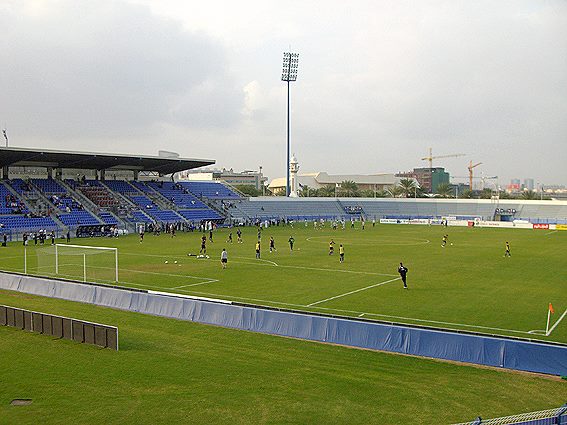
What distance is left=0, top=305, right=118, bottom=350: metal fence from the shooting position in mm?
18969

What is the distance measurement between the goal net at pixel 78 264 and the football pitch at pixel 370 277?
0.09 metres

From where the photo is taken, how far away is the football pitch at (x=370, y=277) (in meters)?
24.5

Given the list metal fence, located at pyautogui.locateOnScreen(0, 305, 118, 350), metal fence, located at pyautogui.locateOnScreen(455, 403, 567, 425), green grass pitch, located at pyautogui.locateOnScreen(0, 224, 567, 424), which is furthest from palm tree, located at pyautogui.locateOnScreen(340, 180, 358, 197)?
metal fence, located at pyautogui.locateOnScreen(455, 403, 567, 425)

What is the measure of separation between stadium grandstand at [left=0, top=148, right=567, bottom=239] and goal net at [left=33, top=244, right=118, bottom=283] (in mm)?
24559

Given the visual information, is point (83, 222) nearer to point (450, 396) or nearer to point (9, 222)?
point (9, 222)

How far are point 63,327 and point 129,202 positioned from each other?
56691 millimetres

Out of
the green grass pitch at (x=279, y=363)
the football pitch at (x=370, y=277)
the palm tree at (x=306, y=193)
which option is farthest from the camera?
the palm tree at (x=306, y=193)

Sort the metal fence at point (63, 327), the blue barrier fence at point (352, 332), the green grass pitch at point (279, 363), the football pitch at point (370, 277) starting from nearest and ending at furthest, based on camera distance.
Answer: the green grass pitch at point (279, 363) < the blue barrier fence at point (352, 332) < the metal fence at point (63, 327) < the football pitch at point (370, 277)

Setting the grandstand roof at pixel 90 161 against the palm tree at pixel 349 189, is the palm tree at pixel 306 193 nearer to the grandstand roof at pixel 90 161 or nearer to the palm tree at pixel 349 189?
the palm tree at pixel 349 189

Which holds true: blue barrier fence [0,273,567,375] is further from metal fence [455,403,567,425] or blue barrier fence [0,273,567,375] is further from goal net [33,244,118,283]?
goal net [33,244,118,283]

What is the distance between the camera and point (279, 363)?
1766cm

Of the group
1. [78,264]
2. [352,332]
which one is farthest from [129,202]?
[352,332]

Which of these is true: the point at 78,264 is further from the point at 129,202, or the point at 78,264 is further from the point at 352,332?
the point at 129,202

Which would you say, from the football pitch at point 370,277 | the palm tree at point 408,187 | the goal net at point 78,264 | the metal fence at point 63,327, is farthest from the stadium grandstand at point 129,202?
the palm tree at point 408,187
